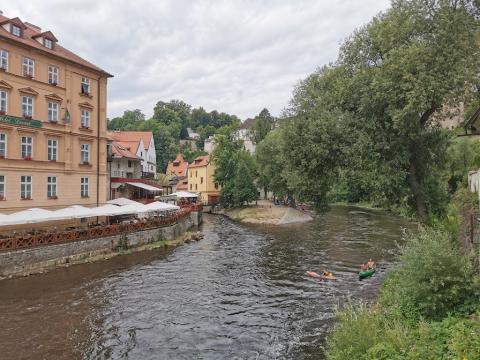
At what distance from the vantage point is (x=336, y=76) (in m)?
21.2

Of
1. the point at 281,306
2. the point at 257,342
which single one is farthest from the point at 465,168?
the point at 257,342

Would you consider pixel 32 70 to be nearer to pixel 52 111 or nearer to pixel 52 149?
pixel 52 111

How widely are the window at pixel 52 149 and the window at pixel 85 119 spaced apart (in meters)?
3.27

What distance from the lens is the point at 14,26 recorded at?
28.3 meters

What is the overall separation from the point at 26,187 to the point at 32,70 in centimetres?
893

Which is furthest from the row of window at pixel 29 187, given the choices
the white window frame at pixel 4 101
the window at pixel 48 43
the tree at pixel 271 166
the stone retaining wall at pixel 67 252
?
the tree at pixel 271 166

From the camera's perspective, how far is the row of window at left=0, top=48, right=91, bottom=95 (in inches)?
1043

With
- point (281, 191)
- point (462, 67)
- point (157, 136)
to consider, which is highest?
point (157, 136)

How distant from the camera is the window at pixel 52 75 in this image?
29.8m

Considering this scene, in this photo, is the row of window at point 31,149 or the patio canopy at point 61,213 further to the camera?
the row of window at point 31,149

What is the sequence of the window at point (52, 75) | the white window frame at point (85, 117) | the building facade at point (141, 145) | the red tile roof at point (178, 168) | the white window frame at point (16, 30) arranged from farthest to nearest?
1. the red tile roof at point (178, 168)
2. the building facade at point (141, 145)
3. the white window frame at point (85, 117)
4. the window at point (52, 75)
5. the white window frame at point (16, 30)

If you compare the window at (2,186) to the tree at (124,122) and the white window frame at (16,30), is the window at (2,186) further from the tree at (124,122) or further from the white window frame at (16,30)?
the tree at (124,122)

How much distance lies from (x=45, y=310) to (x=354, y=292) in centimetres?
1479

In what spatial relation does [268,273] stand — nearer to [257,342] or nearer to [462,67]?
[257,342]
